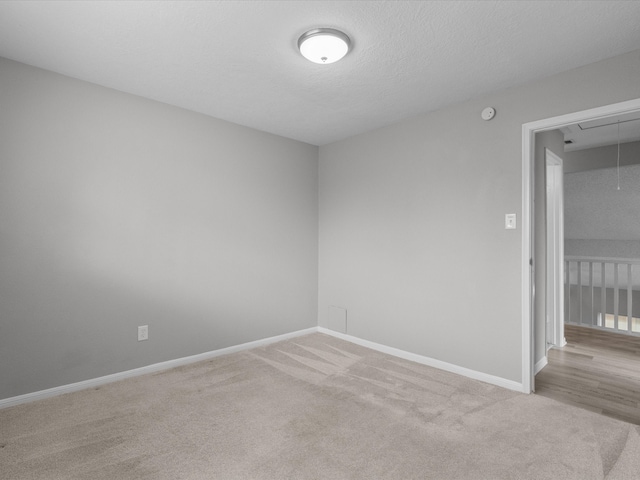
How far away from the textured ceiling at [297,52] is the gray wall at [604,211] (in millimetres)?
3385

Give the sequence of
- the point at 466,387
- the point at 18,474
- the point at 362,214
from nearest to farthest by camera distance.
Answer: the point at 18,474, the point at 466,387, the point at 362,214

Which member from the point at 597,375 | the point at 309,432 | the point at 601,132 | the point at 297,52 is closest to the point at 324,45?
the point at 297,52

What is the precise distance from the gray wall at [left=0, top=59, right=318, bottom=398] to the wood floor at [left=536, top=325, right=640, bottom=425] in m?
2.62

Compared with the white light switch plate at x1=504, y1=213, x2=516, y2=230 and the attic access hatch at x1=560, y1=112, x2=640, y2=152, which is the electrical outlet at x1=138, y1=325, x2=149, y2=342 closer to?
the white light switch plate at x1=504, y1=213, x2=516, y2=230

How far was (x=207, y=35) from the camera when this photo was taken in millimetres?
1968

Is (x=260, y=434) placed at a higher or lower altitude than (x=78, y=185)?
lower

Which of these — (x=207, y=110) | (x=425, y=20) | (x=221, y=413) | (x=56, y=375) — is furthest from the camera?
(x=207, y=110)

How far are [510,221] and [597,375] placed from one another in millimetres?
1640

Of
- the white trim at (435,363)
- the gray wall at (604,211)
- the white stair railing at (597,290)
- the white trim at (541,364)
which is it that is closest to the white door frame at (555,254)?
the white trim at (541,364)

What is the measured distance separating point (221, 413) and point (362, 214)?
236 cm

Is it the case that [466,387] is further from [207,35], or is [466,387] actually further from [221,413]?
[207,35]

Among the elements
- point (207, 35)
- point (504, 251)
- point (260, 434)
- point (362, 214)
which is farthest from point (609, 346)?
point (207, 35)

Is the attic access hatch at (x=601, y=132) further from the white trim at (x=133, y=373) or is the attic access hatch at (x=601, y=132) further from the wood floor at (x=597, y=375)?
the white trim at (x=133, y=373)

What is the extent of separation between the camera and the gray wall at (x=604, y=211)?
466 centimetres
